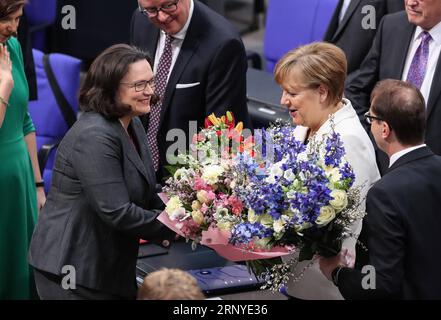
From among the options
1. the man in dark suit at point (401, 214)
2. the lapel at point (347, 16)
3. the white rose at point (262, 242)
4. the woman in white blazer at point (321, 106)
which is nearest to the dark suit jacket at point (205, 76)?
the woman in white blazer at point (321, 106)

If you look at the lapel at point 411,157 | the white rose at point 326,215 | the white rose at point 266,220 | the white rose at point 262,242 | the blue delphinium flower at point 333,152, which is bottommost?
the white rose at point 262,242

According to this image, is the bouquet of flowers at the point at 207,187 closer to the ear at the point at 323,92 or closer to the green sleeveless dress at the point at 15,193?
the ear at the point at 323,92

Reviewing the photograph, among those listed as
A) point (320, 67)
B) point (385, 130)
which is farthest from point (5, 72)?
point (385, 130)

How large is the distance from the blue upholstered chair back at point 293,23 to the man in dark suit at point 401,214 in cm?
284

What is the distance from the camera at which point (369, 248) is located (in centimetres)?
337

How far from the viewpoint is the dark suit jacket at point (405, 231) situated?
3303 mm

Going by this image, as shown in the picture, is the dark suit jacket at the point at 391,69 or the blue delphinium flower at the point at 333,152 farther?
the dark suit jacket at the point at 391,69

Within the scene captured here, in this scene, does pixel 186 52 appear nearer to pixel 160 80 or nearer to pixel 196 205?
pixel 160 80

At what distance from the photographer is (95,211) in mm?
3588

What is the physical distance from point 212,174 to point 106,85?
0.52 m

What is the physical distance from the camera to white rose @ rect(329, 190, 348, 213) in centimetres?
329

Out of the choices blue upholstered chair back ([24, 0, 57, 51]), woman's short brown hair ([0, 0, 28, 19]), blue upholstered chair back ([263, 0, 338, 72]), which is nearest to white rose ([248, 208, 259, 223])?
woman's short brown hair ([0, 0, 28, 19])

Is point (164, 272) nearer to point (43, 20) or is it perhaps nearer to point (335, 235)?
point (335, 235)
